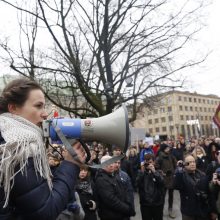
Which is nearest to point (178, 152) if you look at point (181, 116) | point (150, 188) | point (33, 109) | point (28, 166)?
point (150, 188)

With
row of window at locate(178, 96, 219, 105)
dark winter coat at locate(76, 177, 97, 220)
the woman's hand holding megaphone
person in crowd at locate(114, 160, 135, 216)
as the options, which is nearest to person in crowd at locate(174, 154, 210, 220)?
person in crowd at locate(114, 160, 135, 216)

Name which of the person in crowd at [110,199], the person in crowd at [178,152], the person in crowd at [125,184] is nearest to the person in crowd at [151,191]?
the person in crowd at [125,184]

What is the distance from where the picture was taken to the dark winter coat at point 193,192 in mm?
5461

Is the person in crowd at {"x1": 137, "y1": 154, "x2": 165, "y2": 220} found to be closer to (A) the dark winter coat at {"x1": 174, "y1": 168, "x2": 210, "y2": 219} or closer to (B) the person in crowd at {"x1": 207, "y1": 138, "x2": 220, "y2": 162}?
(A) the dark winter coat at {"x1": 174, "y1": 168, "x2": 210, "y2": 219}

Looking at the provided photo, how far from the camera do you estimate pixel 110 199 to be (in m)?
5.19

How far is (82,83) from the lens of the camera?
13500 mm

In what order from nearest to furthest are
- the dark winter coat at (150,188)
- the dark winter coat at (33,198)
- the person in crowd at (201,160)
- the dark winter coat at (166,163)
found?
the dark winter coat at (33,198)
the dark winter coat at (150,188)
the person in crowd at (201,160)
the dark winter coat at (166,163)

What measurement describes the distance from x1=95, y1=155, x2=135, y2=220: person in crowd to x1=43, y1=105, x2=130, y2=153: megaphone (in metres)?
3.48

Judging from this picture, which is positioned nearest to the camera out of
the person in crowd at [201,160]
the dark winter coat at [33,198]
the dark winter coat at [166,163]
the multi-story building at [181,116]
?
the dark winter coat at [33,198]

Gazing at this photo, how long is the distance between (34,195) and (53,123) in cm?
40

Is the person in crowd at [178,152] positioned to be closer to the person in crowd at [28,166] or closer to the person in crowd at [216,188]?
the person in crowd at [216,188]

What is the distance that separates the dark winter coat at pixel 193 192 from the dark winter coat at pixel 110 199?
1039 millimetres

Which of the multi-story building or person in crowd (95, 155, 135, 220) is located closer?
person in crowd (95, 155, 135, 220)

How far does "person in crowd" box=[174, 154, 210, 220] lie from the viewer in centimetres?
546
